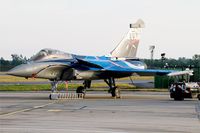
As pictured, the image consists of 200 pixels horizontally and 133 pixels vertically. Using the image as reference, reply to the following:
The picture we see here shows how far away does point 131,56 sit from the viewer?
3900 centimetres

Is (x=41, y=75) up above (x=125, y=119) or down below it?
above

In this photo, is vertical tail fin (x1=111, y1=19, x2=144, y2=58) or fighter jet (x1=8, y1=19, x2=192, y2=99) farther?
vertical tail fin (x1=111, y1=19, x2=144, y2=58)

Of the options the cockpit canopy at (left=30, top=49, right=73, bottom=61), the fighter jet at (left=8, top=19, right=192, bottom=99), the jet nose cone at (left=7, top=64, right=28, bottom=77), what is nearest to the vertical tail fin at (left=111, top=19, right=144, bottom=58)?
the fighter jet at (left=8, top=19, right=192, bottom=99)

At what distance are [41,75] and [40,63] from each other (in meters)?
0.76

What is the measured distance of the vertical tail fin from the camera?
127ft

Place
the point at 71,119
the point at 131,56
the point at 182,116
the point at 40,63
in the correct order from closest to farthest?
the point at 71,119, the point at 182,116, the point at 40,63, the point at 131,56

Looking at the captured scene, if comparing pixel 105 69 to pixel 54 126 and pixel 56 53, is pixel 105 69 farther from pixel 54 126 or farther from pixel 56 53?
pixel 54 126

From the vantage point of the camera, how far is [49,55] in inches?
1265

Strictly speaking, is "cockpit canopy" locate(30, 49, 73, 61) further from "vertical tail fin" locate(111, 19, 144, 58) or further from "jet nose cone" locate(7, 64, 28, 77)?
"vertical tail fin" locate(111, 19, 144, 58)

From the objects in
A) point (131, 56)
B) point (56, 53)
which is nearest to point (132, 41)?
point (131, 56)

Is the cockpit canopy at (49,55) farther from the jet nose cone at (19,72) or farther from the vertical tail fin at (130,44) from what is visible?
the vertical tail fin at (130,44)

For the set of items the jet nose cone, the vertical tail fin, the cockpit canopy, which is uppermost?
the vertical tail fin

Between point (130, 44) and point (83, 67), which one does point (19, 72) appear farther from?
point (130, 44)

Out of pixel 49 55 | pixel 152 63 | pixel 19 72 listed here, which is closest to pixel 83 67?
pixel 49 55
